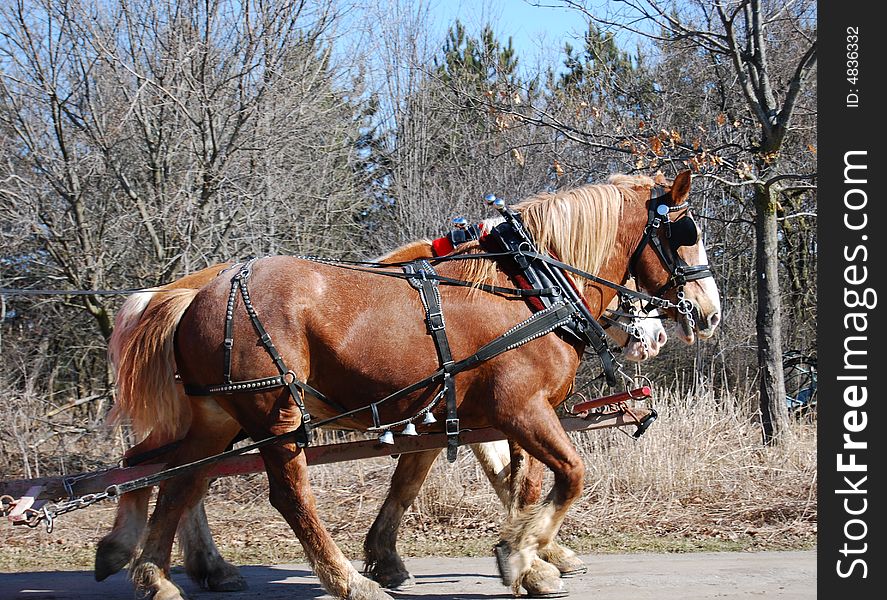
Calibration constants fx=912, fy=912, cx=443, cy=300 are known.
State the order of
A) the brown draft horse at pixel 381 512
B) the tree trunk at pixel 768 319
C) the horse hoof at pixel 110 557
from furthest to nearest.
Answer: the tree trunk at pixel 768 319 < the brown draft horse at pixel 381 512 < the horse hoof at pixel 110 557

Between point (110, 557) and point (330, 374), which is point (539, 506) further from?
point (110, 557)

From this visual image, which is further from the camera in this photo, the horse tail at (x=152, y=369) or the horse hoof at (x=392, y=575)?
the horse hoof at (x=392, y=575)

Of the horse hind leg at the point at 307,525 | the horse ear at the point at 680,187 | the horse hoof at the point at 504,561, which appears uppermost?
the horse ear at the point at 680,187

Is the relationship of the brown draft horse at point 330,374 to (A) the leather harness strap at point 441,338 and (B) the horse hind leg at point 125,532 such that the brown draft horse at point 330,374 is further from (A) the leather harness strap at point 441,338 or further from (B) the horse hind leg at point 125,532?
(B) the horse hind leg at point 125,532

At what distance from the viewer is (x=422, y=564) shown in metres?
5.83

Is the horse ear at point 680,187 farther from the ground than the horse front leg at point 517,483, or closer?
farther from the ground

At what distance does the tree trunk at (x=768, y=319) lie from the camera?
8148 mm

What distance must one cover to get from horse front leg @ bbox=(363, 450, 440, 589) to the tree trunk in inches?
156

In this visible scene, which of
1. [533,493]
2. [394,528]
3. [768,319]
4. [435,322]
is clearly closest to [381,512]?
[394,528]

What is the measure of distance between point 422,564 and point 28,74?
582cm

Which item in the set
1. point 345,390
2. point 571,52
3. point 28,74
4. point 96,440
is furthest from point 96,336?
point 571,52

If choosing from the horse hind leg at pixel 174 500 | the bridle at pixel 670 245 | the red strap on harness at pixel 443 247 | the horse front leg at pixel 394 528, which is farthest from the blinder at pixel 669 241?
the horse hind leg at pixel 174 500

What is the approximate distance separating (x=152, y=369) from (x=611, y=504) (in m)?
4.01

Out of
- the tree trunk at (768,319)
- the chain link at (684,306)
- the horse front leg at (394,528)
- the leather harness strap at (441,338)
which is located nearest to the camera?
the leather harness strap at (441,338)
